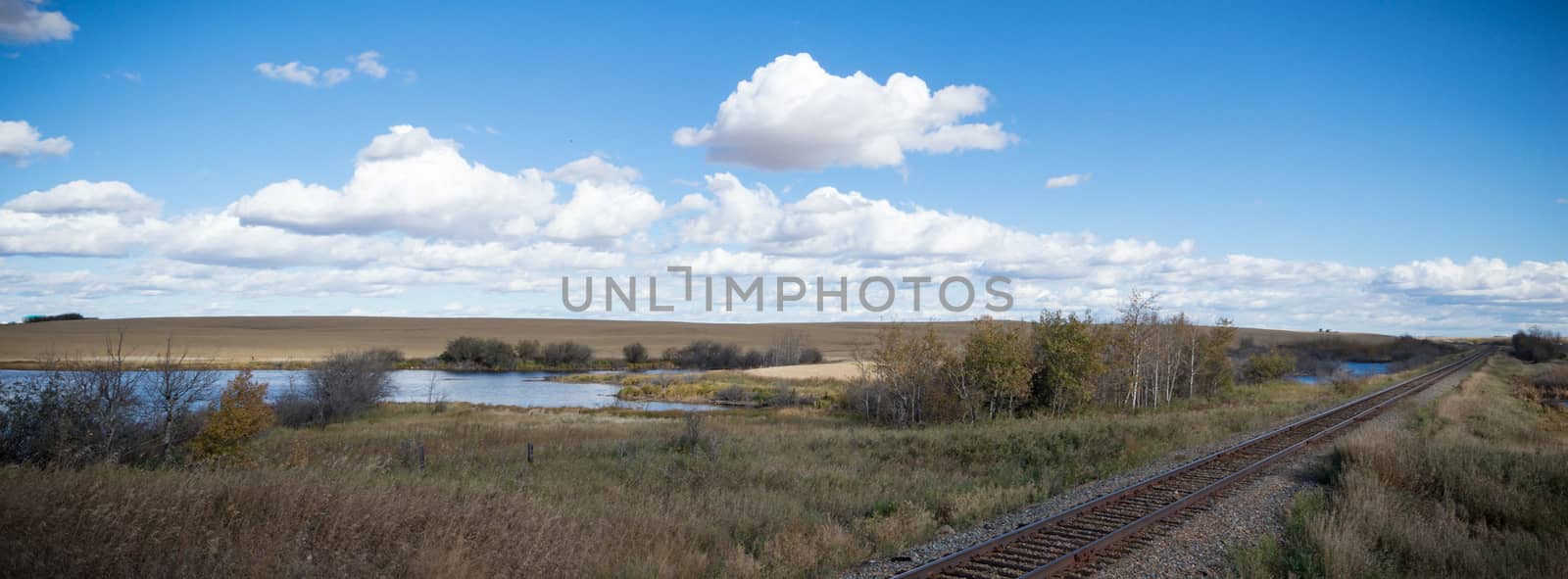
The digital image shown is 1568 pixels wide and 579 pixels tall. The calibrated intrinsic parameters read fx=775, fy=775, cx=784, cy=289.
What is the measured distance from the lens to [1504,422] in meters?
23.0

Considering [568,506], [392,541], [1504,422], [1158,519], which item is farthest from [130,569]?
[1504,422]

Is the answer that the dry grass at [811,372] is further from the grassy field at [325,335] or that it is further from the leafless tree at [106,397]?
the leafless tree at [106,397]

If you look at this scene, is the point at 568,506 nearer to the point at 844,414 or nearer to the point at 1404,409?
the point at 1404,409

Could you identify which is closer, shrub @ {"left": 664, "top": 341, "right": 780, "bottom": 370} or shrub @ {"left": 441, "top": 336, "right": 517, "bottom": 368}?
shrub @ {"left": 441, "top": 336, "right": 517, "bottom": 368}

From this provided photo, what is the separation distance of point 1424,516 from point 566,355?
113m

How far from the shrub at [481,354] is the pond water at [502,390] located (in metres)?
9.14

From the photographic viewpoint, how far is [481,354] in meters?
110

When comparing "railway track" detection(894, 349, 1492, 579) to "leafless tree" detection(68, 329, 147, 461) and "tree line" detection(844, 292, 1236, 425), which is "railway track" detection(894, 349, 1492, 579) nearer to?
"leafless tree" detection(68, 329, 147, 461)

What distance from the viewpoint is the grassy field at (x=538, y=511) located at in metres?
6.42

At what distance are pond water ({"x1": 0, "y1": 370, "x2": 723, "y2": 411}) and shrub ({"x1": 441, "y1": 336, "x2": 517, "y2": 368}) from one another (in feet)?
30.0

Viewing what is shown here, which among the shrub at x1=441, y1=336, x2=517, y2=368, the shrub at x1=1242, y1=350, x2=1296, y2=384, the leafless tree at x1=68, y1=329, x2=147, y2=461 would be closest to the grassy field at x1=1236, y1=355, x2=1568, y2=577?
the leafless tree at x1=68, y1=329, x2=147, y2=461

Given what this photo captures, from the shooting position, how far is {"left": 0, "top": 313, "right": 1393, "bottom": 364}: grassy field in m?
112

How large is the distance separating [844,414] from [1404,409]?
27263 millimetres

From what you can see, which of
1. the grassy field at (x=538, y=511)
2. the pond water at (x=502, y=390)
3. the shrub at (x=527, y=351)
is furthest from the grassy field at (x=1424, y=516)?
the shrub at (x=527, y=351)
